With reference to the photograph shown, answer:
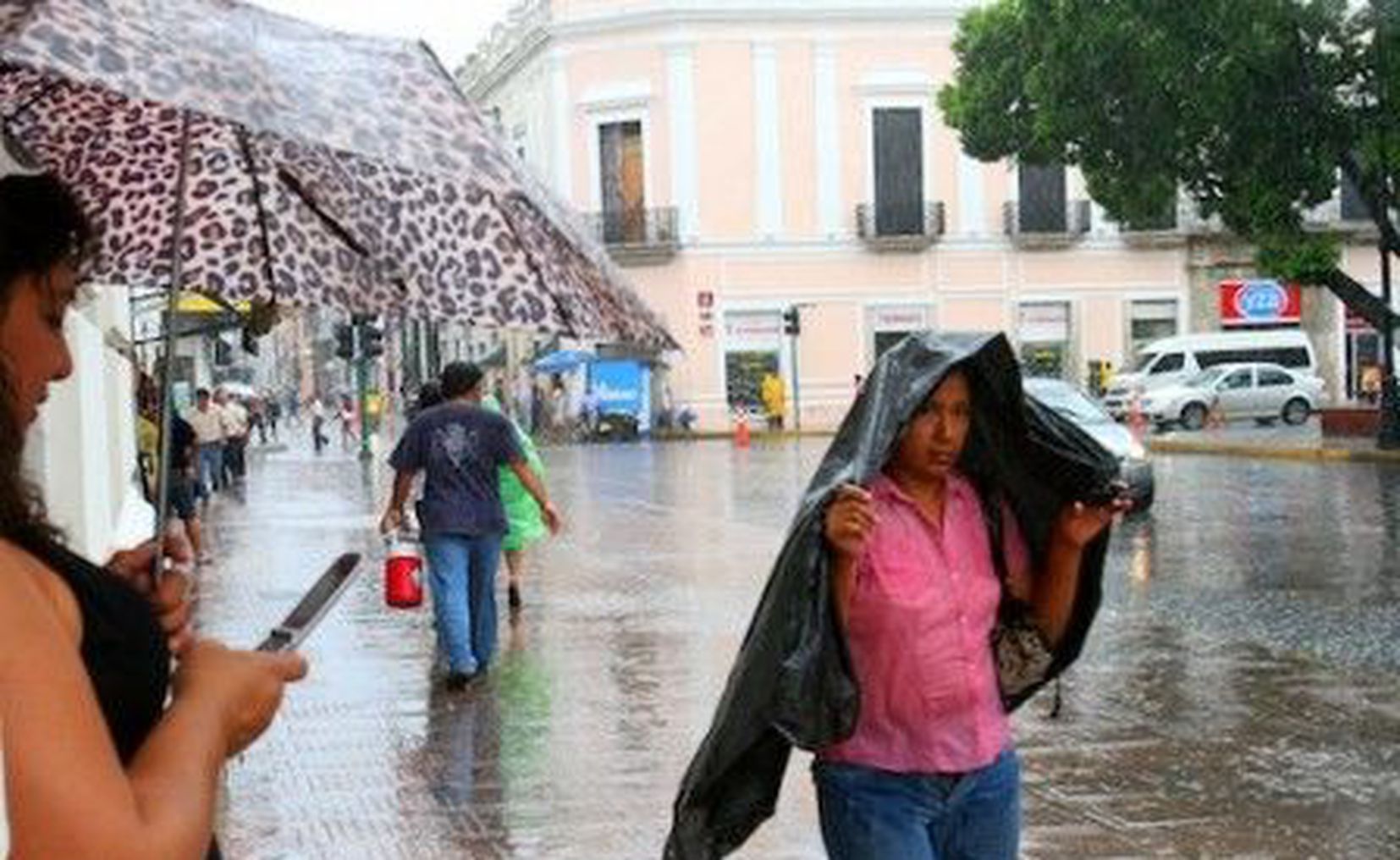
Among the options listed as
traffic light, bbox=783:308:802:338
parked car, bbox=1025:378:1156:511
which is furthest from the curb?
traffic light, bbox=783:308:802:338

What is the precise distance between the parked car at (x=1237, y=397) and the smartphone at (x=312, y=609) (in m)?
41.4

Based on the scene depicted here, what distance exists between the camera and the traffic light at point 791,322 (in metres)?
46.1

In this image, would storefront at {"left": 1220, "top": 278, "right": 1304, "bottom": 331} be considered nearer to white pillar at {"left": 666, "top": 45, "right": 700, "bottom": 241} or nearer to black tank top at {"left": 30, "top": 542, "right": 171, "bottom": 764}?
white pillar at {"left": 666, "top": 45, "right": 700, "bottom": 241}

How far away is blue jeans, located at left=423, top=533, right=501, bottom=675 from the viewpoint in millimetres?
10172

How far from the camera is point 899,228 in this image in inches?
1959

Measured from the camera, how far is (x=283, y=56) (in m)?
2.90

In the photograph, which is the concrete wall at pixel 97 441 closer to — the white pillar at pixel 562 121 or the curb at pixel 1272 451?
the curb at pixel 1272 451

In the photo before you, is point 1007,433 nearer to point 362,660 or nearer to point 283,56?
point 283,56

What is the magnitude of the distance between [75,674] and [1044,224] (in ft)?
162

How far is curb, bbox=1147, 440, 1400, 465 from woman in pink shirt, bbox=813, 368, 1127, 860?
26441mm

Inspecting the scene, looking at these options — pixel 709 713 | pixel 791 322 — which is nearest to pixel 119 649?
pixel 709 713

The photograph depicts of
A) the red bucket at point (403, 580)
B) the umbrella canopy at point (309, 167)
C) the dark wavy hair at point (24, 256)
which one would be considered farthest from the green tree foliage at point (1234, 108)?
the dark wavy hair at point (24, 256)

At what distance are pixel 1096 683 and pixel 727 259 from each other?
39466 mm

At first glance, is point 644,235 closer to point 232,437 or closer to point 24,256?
point 232,437
